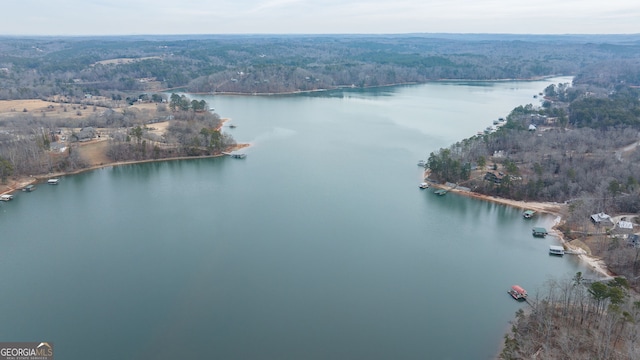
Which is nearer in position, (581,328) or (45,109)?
(581,328)

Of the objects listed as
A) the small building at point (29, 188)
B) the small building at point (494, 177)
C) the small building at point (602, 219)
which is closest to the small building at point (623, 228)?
the small building at point (602, 219)

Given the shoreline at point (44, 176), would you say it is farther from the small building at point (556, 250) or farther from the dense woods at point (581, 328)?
the dense woods at point (581, 328)

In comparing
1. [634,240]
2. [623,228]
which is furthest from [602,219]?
[634,240]

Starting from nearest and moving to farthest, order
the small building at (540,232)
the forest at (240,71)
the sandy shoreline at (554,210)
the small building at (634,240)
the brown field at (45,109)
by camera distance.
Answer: the sandy shoreline at (554,210) < the small building at (634,240) < the small building at (540,232) < the brown field at (45,109) < the forest at (240,71)

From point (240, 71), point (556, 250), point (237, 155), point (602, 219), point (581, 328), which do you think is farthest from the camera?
point (240, 71)

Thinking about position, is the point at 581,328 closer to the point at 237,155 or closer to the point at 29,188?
the point at 237,155

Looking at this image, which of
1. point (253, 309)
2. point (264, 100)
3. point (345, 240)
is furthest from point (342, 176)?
point (264, 100)

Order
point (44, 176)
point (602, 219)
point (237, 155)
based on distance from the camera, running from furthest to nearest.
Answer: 1. point (237, 155)
2. point (44, 176)
3. point (602, 219)

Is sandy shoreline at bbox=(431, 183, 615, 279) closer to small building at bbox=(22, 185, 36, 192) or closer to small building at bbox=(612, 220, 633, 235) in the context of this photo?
small building at bbox=(612, 220, 633, 235)

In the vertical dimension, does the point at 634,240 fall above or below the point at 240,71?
below
